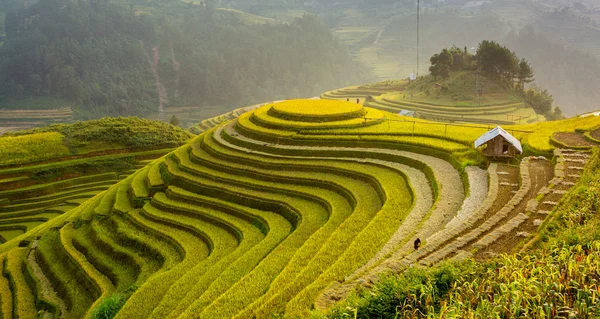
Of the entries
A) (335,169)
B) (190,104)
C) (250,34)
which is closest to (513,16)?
(250,34)

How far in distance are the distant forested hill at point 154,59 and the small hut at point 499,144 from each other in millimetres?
83146

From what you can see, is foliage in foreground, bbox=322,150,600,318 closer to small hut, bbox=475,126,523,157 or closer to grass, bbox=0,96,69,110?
small hut, bbox=475,126,523,157

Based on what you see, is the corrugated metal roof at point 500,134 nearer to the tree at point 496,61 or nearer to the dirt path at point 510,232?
the dirt path at point 510,232

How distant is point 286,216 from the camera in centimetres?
1480

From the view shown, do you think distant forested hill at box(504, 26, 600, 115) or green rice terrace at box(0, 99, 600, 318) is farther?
distant forested hill at box(504, 26, 600, 115)

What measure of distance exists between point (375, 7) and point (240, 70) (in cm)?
8539

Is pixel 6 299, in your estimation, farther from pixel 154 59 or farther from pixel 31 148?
pixel 154 59

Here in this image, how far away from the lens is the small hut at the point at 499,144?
14.9 metres

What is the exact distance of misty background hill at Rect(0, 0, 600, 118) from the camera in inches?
3529

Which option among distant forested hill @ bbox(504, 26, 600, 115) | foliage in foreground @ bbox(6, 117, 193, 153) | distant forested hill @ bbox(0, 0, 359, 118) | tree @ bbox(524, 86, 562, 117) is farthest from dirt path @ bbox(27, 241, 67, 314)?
distant forested hill @ bbox(504, 26, 600, 115)

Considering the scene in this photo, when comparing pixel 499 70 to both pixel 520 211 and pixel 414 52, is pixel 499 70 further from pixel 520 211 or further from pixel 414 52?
pixel 414 52

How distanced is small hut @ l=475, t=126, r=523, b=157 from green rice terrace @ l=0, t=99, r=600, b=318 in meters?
0.34

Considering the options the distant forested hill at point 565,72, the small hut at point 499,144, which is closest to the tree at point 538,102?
the small hut at point 499,144

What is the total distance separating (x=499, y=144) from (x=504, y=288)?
10670 millimetres
